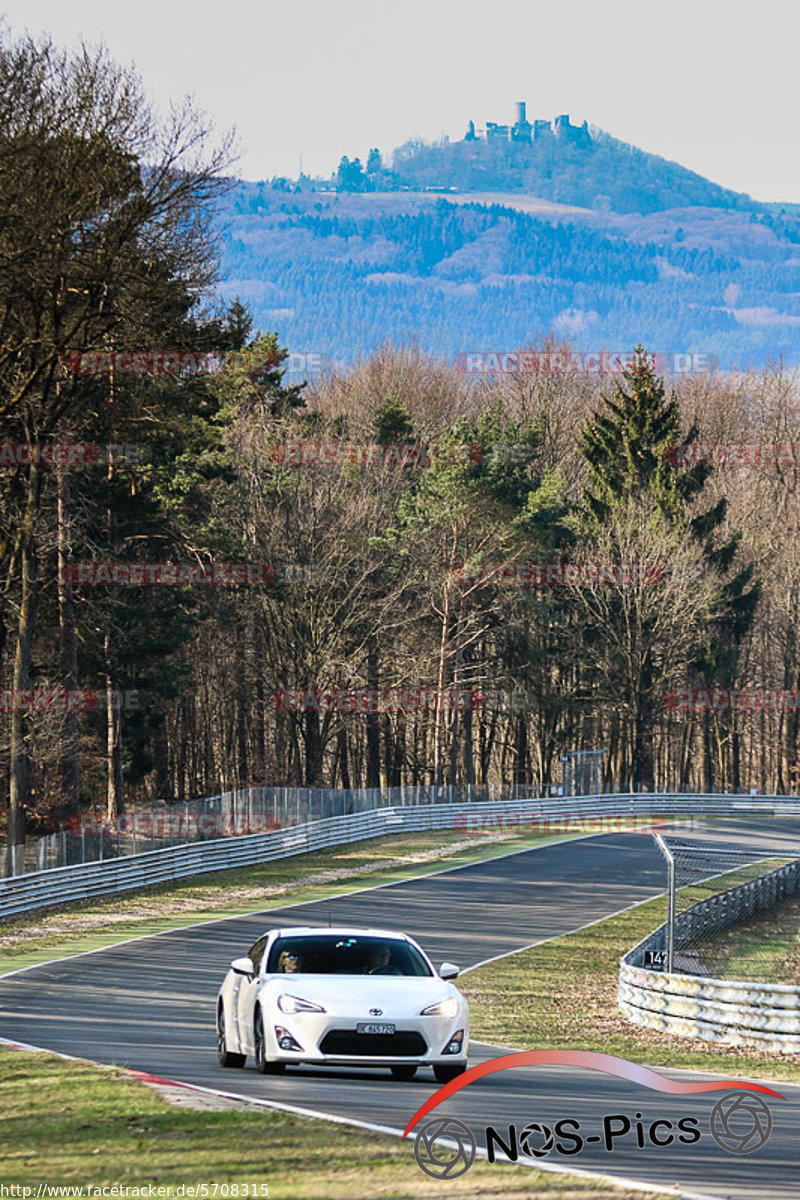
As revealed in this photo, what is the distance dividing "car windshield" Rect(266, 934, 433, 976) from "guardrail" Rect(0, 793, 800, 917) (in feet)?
61.6

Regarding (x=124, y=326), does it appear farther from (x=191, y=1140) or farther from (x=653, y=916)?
(x=191, y=1140)

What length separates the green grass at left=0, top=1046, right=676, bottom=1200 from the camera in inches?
349

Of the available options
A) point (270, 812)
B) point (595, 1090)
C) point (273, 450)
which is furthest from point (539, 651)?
point (595, 1090)

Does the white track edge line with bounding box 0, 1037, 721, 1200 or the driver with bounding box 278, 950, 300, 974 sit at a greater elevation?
the driver with bounding box 278, 950, 300, 974

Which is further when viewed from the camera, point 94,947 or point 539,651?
point 539,651

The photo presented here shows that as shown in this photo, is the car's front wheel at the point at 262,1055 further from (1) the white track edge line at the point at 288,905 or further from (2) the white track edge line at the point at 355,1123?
(1) the white track edge line at the point at 288,905

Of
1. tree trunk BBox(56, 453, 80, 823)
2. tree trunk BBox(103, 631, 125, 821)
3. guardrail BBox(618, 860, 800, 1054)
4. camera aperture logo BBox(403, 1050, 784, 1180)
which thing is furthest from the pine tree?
camera aperture logo BBox(403, 1050, 784, 1180)

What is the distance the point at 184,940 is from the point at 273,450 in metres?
34.9

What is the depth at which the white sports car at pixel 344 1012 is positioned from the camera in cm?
1292

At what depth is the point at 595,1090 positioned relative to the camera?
13.5 metres

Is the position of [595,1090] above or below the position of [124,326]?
below

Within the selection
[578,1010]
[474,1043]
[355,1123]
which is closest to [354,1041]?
[355,1123]

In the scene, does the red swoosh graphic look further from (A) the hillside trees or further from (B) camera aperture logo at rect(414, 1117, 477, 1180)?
(A) the hillside trees

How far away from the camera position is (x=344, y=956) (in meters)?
14.2
